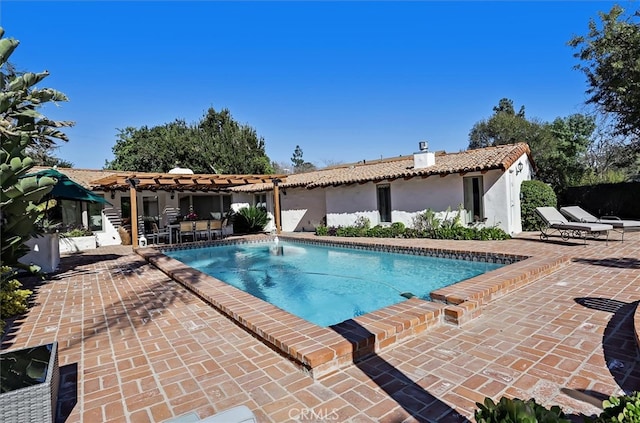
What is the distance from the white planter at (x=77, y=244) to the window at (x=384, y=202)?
1429 centimetres

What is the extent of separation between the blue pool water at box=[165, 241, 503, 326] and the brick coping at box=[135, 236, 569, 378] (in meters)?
1.92

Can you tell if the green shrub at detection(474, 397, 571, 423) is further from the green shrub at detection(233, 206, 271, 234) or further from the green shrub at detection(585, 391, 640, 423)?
the green shrub at detection(233, 206, 271, 234)

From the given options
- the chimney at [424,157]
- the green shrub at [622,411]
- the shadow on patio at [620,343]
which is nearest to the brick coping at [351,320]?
the shadow on patio at [620,343]

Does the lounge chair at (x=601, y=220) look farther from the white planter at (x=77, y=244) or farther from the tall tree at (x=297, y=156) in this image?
the tall tree at (x=297, y=156)

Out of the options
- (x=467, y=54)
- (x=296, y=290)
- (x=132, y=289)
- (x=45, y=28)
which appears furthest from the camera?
(x=467, y=54)

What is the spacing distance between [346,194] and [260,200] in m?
7.55

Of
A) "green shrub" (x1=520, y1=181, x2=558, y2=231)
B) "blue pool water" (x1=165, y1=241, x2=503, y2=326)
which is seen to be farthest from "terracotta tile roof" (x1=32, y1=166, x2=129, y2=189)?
"green shrub" (x1=520, y1=181, x2=558, y2=231)

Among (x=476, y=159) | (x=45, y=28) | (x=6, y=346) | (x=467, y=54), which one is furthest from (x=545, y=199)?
(x=45, y=28)

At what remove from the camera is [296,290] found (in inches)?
358

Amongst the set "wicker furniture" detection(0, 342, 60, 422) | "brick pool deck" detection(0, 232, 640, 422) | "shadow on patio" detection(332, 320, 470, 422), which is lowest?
"shadow on patio" detection(332, 320, 470, 422)

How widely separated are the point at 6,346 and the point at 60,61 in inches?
509

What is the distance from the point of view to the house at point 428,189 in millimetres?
14016

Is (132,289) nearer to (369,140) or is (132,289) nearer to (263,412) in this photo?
(263,412)

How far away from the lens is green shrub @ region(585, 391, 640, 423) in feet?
5.64
